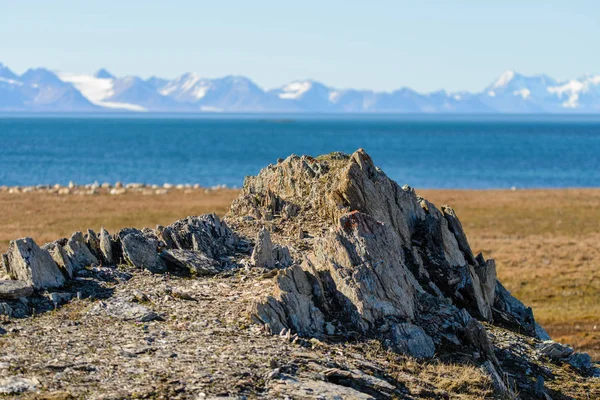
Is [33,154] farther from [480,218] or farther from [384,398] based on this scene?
[384,398]

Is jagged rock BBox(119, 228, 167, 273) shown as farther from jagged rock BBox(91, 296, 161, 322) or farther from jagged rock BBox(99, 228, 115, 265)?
jagged rock BBox(91, 296, 161, 322)

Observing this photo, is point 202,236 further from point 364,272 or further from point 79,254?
point 364,272

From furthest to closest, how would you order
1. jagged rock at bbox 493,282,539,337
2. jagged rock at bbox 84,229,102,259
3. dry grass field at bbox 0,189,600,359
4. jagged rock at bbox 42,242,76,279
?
dry grass field at bbox 0,189,600,359
jagged rock at bbox 493,282,539,337
jagged rock at bbox 84,229,102,259
jagged rock at bbox 42,242,76,279

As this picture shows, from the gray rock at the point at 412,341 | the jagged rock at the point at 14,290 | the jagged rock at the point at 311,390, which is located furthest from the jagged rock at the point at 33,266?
the gray rock at the point at 412,341

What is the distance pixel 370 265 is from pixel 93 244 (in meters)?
6.81

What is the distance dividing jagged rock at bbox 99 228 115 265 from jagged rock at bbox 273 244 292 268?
381 cm

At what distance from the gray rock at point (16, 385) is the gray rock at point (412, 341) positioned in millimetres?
6745

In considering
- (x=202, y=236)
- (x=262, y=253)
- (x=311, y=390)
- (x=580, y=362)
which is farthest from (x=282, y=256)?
(x=580, y=362)

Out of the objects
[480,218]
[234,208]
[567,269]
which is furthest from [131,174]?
[234,208]

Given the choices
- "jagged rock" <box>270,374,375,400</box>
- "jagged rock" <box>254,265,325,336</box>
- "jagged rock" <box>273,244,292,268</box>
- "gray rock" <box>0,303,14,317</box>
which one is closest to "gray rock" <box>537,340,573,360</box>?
"jagged rock" <box>254,265,325,336</box>

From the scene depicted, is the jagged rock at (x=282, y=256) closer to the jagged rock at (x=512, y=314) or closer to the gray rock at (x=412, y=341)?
the gray rock at (x=412, y=341)

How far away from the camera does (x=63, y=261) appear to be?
17438 millimetres

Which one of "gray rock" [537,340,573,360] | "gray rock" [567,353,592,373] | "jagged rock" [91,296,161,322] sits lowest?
"gray rock" [567,353,592,373]

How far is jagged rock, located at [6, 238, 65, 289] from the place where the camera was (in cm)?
1673
